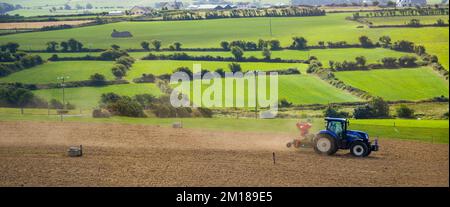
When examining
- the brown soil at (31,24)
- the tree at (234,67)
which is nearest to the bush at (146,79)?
the tree at (234,67)

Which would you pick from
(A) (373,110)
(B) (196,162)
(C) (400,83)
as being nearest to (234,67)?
(C) (400,83)

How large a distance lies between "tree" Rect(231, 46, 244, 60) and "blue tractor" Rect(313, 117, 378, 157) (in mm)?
28342

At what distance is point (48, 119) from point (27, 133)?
6110 mm

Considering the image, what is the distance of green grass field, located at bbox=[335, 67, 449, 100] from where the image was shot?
152ft

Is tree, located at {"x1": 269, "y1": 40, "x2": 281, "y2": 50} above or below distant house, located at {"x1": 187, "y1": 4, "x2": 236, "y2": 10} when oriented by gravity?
below

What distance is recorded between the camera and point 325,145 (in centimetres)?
2731

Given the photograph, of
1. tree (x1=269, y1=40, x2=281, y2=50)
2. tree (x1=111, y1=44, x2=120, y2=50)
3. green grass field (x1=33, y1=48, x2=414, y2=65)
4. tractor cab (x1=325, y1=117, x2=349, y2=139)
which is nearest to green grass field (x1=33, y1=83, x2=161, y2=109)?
green grass field (x1=33, y1=48, x2=414, y2=65)

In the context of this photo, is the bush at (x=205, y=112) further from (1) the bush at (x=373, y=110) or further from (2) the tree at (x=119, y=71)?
(2) the tree at (x=119, y=71)

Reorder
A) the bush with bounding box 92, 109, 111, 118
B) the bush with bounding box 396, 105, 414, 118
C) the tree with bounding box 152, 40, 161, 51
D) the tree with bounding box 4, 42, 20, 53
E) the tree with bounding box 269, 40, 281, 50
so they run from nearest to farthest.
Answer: the bush with bounding box 92, 109, 111, 118, the bush with bounding box 396, 105, 414, 118, the tree with bounding box 4, 42, 20, 53, the tree with bounding box 269, 40, 281, 50, the tree with bounding box 152, 40, 161, 51

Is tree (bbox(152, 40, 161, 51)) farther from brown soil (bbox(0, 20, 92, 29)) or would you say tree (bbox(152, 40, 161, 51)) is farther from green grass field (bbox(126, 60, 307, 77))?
brown soil (bbox(0, 20, 92, 29))

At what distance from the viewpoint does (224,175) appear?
79.3 ft

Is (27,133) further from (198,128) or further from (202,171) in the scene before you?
(202,171)

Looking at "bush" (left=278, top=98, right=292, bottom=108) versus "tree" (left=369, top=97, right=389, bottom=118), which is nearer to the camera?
"tree" (left=369, top=97, right=389, bottom=118)
